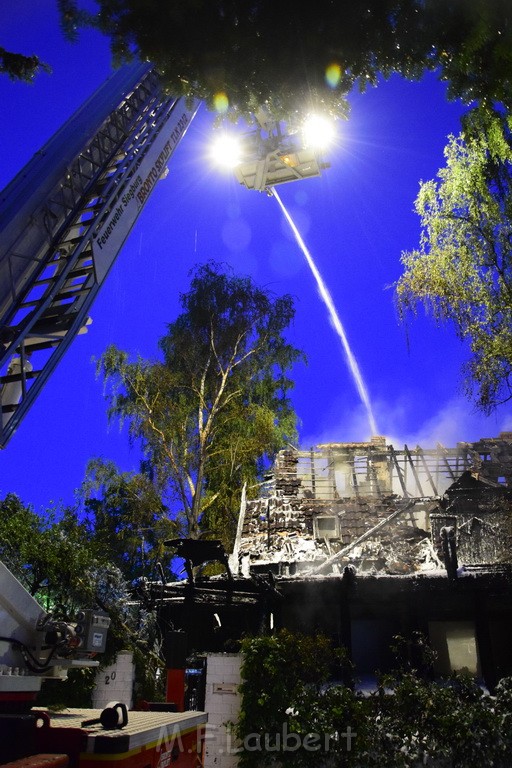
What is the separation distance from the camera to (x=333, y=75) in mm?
3910

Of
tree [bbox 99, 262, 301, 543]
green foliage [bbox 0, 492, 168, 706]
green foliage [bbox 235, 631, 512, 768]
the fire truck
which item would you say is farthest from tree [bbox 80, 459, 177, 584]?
the fire truck

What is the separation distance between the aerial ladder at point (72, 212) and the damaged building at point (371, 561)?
4.90 m

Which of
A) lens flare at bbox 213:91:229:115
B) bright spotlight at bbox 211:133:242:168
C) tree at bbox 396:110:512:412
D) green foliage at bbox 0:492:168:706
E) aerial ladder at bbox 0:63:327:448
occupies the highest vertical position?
bright spotlight at bbox 211:133:242:168

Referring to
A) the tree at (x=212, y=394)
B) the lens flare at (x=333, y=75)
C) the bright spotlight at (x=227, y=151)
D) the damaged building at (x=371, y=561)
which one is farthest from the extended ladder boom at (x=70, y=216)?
the tree at (x=212, y=394)

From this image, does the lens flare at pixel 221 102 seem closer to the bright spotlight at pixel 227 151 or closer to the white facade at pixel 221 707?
the white facade at pixel 221 707

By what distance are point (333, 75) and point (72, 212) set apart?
15.5 feet

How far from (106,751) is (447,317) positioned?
Result: 1202 centimetres

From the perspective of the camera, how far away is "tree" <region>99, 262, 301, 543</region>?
21688 mm

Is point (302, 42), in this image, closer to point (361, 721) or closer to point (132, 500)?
point (361, 721)

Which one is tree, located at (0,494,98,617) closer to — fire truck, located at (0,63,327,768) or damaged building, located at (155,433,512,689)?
damaged building, located at (155,433,512,689)

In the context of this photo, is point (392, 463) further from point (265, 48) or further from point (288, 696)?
point (265, 48)

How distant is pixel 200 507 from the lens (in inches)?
840

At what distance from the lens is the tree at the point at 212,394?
21.7 metres

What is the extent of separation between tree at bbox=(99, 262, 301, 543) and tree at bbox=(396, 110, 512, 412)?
10249 millimetres
